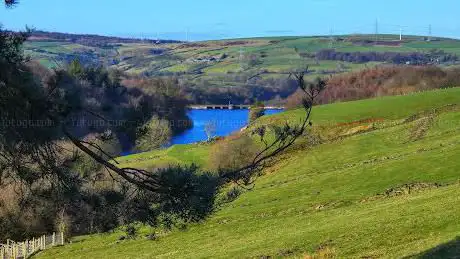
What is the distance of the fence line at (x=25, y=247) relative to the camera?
3331cm

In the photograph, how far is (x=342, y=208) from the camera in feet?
84.8

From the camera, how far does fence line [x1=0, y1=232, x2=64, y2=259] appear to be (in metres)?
33.3

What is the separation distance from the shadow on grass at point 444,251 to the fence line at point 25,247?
24.6 metres

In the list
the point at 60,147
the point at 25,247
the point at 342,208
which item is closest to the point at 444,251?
the point at 60,147

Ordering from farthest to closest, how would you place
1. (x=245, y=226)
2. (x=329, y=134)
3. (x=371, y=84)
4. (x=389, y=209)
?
(x=371, y=84)
(x=329, y=134)
(x=245, y=226)
(x=389, y=209)

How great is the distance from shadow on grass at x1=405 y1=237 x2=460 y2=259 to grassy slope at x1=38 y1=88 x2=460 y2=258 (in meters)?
0.38

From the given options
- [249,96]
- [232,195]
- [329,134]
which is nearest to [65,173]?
[232,195]

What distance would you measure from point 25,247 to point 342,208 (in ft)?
59.3

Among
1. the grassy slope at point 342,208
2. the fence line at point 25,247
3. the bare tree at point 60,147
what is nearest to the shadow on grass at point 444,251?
the grassy slope at point 342,208

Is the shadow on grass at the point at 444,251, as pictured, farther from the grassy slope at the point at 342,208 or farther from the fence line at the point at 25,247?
the fence line at the point at 25,247

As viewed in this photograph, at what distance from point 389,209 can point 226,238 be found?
6.52 m

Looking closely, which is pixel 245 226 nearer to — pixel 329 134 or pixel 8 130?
pixel 8 130

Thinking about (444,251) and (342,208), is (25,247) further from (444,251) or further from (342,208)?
(444,251)

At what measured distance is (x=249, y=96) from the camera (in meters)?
198
